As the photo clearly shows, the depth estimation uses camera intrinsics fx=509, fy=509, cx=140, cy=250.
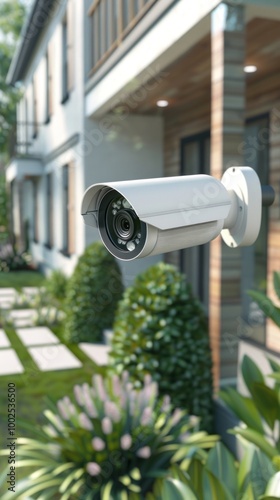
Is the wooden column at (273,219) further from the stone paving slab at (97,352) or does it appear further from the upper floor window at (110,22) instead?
the stone paving slab at (97,352)

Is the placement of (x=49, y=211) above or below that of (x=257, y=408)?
above

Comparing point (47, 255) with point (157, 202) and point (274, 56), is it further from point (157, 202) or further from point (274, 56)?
point (157, 202)

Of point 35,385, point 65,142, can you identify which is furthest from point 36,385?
point 65,142

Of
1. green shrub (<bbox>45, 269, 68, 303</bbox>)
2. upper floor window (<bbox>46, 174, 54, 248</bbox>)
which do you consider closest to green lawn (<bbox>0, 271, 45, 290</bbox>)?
upper floor window (<bbox>46, 174, 54, 248</bbox>)

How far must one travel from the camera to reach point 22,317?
848 centimetres

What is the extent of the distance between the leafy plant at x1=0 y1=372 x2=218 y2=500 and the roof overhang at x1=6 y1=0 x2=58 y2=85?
9.54 metres

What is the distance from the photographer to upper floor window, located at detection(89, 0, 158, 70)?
570 centimetres

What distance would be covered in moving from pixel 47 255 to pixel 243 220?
12.4 meters

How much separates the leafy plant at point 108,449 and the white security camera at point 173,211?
2117 millimetres

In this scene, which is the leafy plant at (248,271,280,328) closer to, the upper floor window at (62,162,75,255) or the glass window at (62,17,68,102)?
the upper floor window at (62,162,75,255)

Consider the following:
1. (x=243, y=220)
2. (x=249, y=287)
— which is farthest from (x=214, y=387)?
(x=243, y=220)

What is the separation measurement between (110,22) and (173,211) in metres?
6.45

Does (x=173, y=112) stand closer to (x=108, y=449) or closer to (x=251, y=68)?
(x=251, y=68)

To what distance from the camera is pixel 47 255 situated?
1291cm
